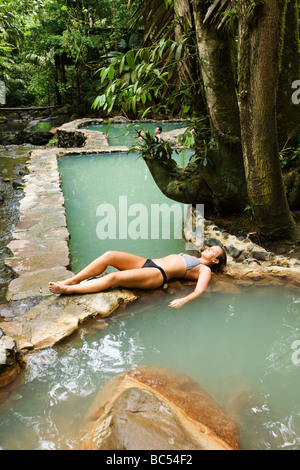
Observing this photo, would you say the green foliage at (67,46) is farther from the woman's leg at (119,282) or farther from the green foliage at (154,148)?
the woman's leg at (119,282)

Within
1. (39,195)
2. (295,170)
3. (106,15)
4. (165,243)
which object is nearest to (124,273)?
(165,243)

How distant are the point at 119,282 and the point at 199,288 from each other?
2.24 ft

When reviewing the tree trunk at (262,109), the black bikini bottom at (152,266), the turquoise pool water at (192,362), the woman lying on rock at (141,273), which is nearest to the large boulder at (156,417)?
the turquoise pool water at (192,362)

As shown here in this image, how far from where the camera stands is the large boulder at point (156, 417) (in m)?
1.58

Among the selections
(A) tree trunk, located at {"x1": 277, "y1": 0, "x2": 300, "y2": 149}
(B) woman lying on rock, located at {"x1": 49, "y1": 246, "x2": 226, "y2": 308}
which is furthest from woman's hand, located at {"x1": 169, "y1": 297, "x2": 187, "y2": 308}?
(A) tree trunk, located at {"x1": 277, "y1": 0, "x2": 300, "y2": 149}

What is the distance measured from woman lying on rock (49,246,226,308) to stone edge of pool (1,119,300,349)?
0.29 feet

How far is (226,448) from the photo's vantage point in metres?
1.66

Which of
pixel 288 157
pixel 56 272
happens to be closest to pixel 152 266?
pixel 56 272

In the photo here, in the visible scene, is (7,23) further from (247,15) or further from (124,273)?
(124,273)


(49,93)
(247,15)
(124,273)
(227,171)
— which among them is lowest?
(124,273)

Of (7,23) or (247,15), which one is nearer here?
(247,15)

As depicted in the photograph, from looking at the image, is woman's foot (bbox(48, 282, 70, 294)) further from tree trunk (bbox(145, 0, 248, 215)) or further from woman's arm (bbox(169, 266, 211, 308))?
tree trunk (bbox(145, 0, 248, 215))
